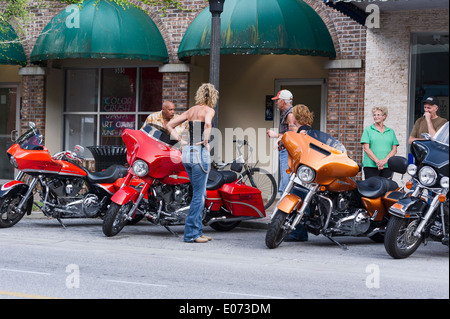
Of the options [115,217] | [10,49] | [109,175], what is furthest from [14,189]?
[10,49]

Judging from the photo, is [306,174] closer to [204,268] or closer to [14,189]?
[204,268]

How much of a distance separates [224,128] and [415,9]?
16.6 ft

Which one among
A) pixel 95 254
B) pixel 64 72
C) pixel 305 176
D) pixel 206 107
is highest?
pixel 64 72

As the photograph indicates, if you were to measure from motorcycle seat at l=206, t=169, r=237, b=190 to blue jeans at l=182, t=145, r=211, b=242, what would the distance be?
0.70m

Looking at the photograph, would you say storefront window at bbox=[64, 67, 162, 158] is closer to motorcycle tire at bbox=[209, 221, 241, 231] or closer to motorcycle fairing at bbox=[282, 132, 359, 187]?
motorcycle tire at bbox=[209, 221, 241, 231]

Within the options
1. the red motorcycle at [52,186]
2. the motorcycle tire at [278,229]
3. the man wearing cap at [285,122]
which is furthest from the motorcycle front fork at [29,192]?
the motorcycle tire at [278,229]

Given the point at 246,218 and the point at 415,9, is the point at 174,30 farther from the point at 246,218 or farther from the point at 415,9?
the point at 246,218

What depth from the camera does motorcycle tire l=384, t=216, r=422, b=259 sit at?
8.15 m

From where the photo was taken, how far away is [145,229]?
36.5 ft

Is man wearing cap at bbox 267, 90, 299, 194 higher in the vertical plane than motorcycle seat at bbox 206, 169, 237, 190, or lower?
higher

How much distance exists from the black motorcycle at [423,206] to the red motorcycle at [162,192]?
282 centimetres

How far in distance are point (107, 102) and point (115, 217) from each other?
7.51 m

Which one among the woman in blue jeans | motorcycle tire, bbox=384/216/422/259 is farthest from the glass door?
motorcycle tire, bbox=384/216/422/259

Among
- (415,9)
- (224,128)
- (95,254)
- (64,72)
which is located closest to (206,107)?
(95,254)
